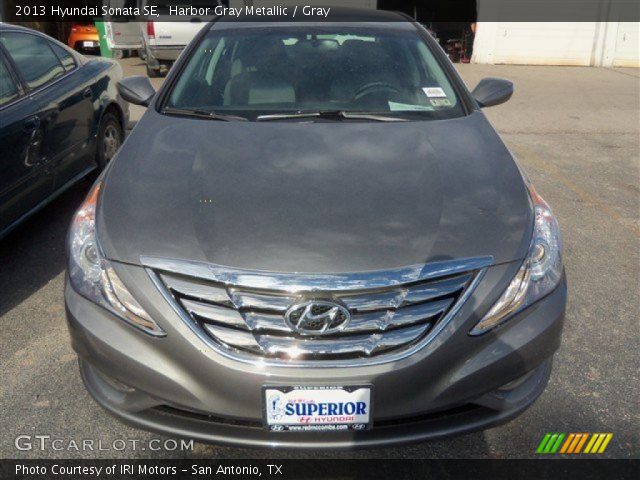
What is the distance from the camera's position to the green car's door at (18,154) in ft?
12.0

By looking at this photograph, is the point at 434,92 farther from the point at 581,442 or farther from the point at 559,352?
the point at 581,442

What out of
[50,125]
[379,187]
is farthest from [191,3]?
[379,187]

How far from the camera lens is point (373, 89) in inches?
131

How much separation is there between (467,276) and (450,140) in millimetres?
982

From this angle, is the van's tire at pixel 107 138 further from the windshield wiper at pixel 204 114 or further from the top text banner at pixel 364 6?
the top text banner at pixel 364 6

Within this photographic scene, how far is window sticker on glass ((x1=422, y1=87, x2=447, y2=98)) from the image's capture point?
3322mm

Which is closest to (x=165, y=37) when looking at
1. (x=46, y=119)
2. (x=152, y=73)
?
(x=152, y=73)

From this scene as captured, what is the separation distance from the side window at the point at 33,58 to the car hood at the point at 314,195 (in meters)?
1.71

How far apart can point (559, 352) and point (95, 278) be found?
2187 mm

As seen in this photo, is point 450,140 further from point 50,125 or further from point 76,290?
point 50,125

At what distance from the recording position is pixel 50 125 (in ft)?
13.7

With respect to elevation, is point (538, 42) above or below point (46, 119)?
below

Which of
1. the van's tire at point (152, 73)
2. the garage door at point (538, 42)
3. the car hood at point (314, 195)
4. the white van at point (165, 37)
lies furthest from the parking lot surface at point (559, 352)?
the garage door at point (538, 42)

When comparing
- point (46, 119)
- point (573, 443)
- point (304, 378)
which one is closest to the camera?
point (304, 378)
